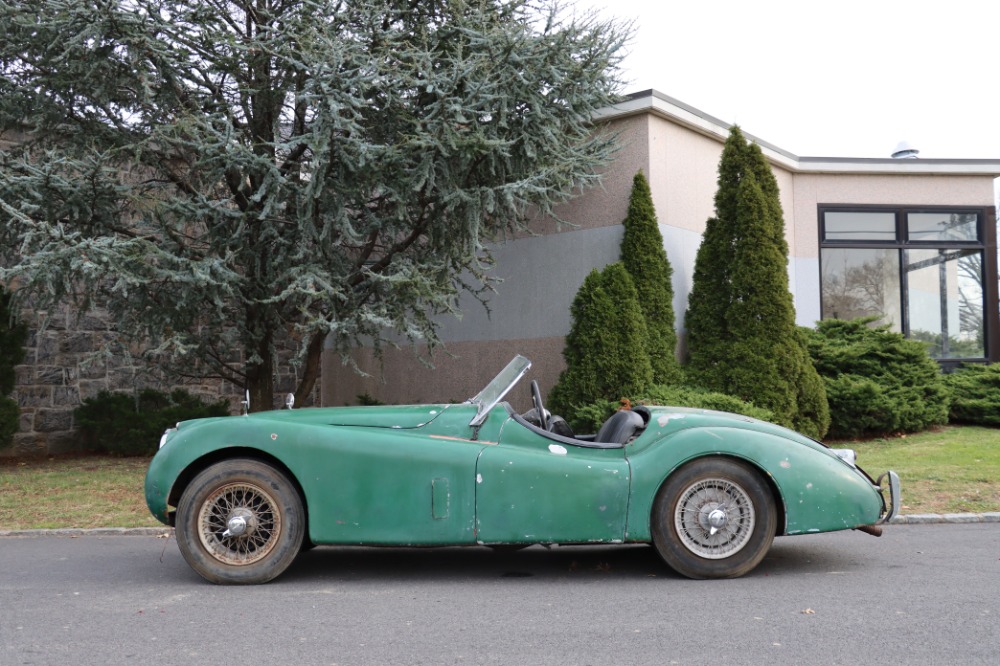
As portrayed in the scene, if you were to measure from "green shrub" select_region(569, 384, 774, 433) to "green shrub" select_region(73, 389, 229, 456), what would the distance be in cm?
652

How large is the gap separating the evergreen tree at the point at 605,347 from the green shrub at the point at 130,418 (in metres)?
6.23

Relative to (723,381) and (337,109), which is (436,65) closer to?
(337,109)

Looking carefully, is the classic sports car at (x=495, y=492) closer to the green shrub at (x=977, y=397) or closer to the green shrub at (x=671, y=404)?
the green shrub at (x=671, y=404)

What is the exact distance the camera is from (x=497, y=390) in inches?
218

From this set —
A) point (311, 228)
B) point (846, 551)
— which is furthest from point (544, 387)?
point (846, 551)

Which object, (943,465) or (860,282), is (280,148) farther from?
(860,282)

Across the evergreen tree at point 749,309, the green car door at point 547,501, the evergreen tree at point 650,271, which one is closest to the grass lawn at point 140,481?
the evergreen tree at point 749,309

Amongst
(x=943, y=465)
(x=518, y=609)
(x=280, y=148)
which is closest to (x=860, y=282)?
(x=943, y=465)

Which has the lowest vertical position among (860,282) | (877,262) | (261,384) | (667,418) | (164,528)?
(164,528)

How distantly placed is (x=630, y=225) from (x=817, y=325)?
4404 mm

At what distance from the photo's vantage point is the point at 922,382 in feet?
42.4

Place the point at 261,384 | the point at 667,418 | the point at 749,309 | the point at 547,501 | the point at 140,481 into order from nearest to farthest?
1. the point at 547,501
2. the point at 667,418
3. the point at 140,481
4. the point at 749,309
5. the point at 261,384

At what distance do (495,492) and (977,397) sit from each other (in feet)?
37.7

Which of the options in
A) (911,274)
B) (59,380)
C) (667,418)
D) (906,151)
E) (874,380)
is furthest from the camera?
(906,151)
